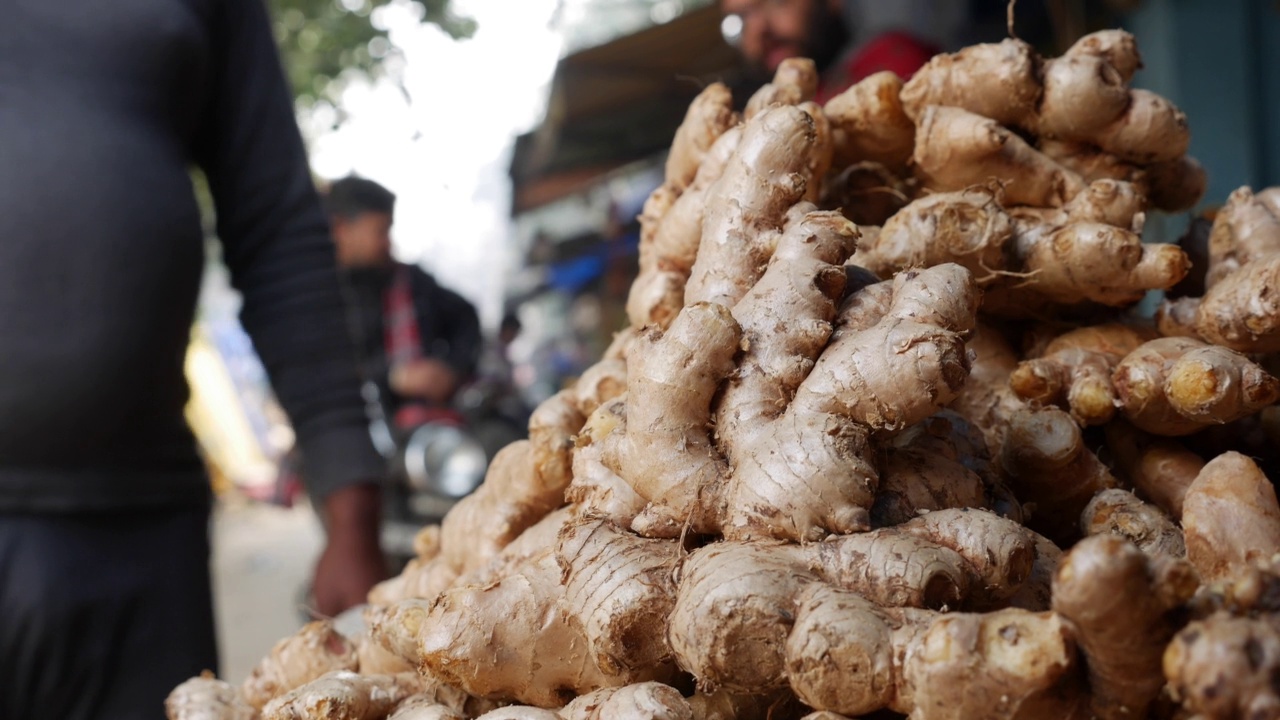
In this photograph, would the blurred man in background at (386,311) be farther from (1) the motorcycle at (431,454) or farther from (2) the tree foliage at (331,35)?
(2) the tree foliage at (331,35)

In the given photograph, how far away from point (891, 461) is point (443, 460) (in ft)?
14.4

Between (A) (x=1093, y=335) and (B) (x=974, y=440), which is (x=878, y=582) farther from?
(A) (x=1093, y=335)

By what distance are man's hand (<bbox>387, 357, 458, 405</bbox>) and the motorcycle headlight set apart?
286mm

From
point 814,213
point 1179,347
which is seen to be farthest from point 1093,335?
point 814,213

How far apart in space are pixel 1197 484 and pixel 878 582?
44cm

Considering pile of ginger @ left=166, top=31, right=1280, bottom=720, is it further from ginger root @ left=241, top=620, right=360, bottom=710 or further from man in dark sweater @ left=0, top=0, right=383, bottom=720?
man in dark sweater @ left=0, top=0, right=383, bottom=720

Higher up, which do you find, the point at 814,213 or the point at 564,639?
the point at 814,213

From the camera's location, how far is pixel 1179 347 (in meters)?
1.31

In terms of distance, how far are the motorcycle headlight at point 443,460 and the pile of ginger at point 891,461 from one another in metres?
3.63

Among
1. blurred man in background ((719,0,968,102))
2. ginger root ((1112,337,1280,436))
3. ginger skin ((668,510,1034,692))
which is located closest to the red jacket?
blurred man in background ((719,0,968,102))

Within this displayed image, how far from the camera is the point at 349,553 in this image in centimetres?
236

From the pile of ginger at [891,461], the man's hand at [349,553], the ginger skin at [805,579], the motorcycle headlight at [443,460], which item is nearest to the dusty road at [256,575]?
the motorcycle headlight at [443,460]

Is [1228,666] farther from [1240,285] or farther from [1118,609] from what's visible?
[1240,285]

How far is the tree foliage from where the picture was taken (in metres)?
7.31
